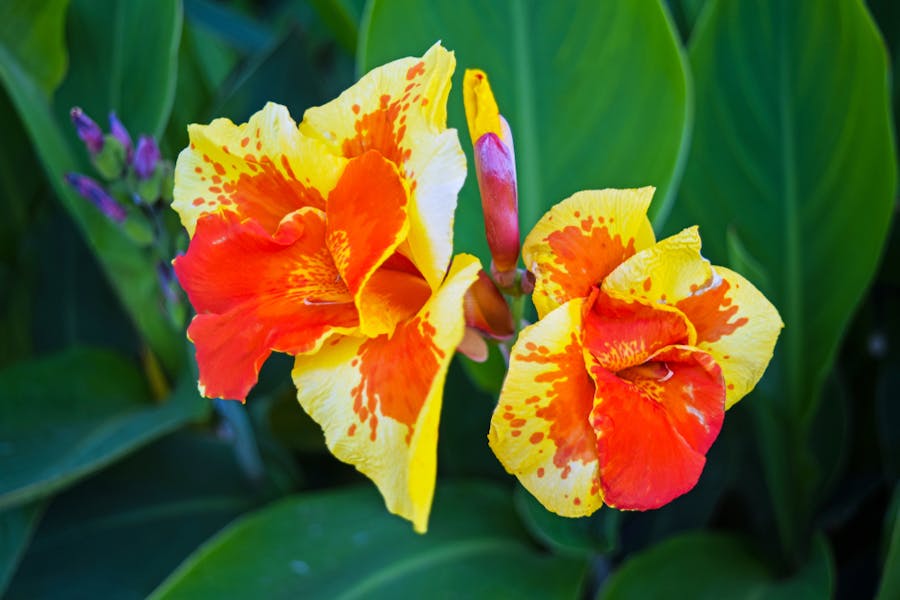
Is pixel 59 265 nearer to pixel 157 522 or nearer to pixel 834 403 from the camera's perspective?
pixel 157 522

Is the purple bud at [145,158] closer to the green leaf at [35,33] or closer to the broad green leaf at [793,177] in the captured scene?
the green leaf at [35,33]

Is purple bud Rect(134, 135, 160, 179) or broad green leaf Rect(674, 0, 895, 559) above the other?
purple bud Rect(134, 135, 160, 179)

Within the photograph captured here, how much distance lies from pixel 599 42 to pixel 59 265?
73 centimetres

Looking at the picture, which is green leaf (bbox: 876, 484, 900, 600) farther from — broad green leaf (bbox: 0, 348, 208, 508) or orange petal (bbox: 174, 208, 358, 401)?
broad green leaf (bbox: 0, 348, 208, 508)

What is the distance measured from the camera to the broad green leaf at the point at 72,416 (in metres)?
0.79

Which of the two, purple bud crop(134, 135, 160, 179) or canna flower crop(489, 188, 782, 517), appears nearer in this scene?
canna flower crop(489, 188, 782, 517)

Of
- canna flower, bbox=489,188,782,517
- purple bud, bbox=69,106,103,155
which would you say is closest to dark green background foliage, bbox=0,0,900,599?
purple bud, bbox=69,106,103,155

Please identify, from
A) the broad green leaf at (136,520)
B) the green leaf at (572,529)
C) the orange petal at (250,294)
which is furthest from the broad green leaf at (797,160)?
the broad green leaf at (136,520)

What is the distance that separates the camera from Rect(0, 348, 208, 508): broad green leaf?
79 centimetres

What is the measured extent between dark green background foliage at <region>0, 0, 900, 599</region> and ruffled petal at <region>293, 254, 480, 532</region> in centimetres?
24

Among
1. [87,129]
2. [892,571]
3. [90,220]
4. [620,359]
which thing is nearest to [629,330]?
[620,359]

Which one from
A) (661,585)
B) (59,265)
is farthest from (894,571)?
(59,265)

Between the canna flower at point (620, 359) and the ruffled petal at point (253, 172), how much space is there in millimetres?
129

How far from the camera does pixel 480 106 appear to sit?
49 cm
